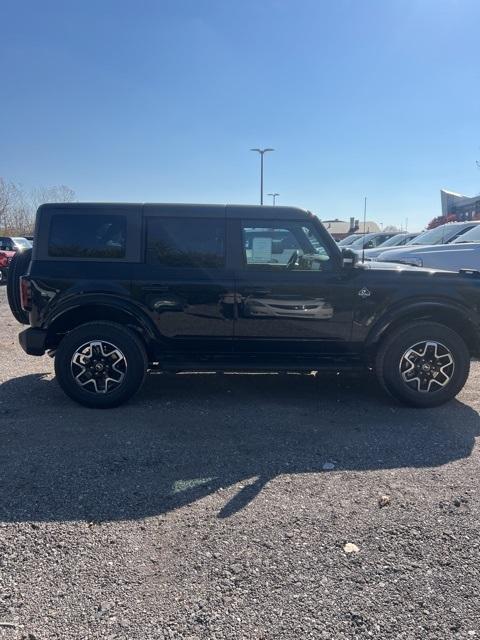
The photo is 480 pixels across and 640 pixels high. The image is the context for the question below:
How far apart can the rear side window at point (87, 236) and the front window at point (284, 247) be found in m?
1.21

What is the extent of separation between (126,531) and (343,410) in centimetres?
255

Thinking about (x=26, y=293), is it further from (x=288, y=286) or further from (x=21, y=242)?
(x=21, y=242)

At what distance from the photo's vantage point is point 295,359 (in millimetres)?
4664

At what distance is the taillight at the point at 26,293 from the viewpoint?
4473 millimetres

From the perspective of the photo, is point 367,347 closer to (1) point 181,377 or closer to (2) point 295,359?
(2) point 295,359

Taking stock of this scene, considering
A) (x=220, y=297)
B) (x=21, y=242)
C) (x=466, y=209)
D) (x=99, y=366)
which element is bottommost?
(x=99, y=366)

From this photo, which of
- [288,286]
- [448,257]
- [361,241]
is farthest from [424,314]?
[361,241]

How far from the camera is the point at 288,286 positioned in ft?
14.8

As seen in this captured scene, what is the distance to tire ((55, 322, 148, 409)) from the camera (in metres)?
4.50

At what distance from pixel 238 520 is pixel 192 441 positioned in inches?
45.1

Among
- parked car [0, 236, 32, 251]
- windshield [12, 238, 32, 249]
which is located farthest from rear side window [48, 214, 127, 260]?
windshield [12, 238, 32, 249]

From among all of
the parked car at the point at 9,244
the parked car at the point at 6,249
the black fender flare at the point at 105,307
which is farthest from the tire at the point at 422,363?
the parked car at the point at 9,244

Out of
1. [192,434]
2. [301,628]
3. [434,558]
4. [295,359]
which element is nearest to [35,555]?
[301,628]

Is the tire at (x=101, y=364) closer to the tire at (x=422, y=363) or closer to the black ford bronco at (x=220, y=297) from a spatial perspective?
the black ford bronco at (x=220, y=297)
